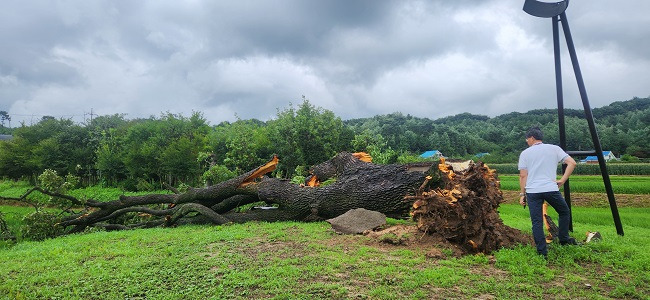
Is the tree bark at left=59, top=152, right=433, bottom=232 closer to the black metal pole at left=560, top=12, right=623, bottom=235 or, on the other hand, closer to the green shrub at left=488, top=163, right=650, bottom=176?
the black metal pole at left=560, top=12, right=623, bottom=235

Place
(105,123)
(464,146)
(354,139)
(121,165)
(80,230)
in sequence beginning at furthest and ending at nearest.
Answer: (464,146), (105,123), (121,165), (354,139), (80,230)

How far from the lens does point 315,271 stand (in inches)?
184

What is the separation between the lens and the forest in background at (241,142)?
1688 centimetres

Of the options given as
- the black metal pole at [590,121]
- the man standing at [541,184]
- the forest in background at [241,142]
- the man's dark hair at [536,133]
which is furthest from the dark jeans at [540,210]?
the forest in background at [241,142]

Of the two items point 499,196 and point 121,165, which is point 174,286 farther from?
point 121,165

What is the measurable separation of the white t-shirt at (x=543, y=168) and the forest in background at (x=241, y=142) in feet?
32.7

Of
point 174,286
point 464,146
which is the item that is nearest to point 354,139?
point 174,286

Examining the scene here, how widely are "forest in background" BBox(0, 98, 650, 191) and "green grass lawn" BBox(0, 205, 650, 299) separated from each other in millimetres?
8851

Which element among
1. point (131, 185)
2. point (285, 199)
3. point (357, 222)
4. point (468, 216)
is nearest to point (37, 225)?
point (285, 199)

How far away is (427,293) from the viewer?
3979 millimetres

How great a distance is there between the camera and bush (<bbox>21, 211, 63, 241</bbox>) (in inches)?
364

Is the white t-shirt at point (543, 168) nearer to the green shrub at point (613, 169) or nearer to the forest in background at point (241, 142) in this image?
the forest in background at point (241, 142)

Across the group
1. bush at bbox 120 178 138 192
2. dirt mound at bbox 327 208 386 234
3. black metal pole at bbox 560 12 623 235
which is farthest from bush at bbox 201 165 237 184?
bush at bbox 120 178 138 192

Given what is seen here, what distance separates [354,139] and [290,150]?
3.07 meters
